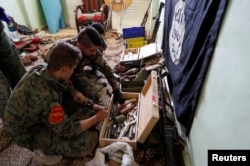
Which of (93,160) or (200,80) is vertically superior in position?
(200,80)

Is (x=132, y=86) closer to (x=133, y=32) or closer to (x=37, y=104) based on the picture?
(x=37, y=104)

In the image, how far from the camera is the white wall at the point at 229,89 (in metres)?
0.57

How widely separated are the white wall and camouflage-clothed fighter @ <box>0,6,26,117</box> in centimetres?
141

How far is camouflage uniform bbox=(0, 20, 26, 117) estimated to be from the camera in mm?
→ 1314

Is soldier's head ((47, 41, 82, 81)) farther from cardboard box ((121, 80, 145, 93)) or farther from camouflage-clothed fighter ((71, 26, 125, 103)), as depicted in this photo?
cardboard box ((121, 80, 145, 93))

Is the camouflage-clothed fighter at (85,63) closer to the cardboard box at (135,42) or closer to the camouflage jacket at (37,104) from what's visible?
the camouflage jacket at (37,104)

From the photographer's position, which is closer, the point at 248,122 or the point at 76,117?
the point at 248,122

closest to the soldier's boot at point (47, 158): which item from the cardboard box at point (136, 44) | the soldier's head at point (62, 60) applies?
the soldier's head at point (62, 60)

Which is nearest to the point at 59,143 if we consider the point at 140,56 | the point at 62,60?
the point at 62,60

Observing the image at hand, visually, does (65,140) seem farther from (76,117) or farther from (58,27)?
(58,27)

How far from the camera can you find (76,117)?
142cm

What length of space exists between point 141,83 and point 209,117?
957mm

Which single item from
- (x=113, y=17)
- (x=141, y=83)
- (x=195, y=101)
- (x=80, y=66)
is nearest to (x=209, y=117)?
(x=195, y=101)

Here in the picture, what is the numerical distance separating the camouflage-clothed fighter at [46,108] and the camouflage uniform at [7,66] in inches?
16.7
